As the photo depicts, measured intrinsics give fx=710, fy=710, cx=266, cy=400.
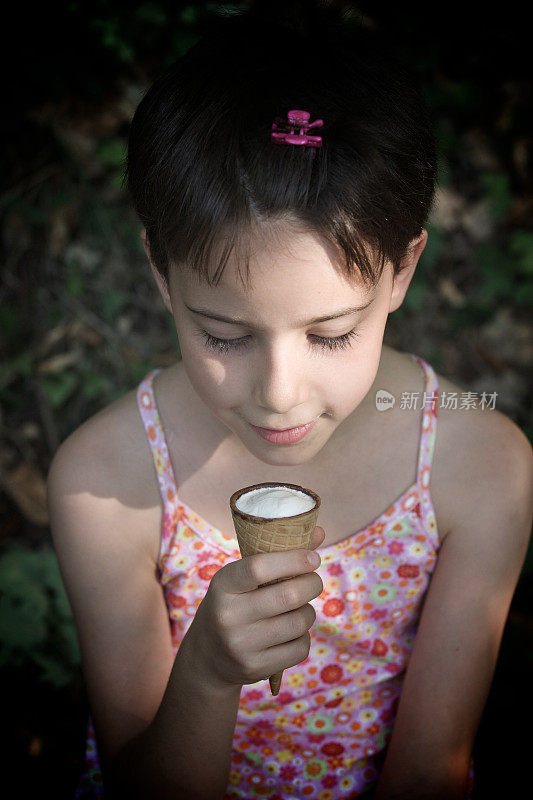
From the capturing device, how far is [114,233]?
4918 millimetres

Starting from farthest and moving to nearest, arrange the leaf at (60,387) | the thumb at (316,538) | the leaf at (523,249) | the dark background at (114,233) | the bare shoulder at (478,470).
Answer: the leaf at (60,387) → the leaf at (523,249) → the dark background at (114,233) → the bare shoulder at (478,470) → the thumb at (316,538)

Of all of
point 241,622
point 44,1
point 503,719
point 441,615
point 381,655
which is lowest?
point 503,719

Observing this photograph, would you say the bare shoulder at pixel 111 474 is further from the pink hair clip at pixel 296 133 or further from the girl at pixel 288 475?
the pink hair clip at pixel 296 133

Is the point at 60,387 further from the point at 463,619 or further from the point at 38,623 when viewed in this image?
the point at 463,619

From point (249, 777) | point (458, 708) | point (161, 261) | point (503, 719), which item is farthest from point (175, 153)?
point (503, 719)

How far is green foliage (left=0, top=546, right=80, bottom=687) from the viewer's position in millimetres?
3881

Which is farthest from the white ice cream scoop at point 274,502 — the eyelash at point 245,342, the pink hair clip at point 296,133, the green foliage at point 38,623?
the green foliage at point 38,623

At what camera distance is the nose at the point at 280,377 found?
1.72 metres

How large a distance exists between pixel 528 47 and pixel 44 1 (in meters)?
2.94

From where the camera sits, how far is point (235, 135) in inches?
65.2

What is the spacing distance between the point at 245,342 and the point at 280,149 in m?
0.47

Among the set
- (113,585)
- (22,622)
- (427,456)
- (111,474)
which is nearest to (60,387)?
(22,622)

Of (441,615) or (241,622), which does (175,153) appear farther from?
(441,615)

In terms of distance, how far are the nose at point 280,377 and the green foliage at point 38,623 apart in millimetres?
2720
